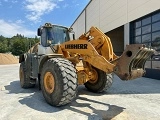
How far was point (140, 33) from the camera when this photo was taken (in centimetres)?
1291

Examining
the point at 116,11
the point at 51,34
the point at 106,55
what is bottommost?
the point at 106,55

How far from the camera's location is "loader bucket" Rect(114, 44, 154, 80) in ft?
13.9

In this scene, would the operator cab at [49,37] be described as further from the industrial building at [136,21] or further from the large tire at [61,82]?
the industrial building at [136,21]

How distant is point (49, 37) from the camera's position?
674cm

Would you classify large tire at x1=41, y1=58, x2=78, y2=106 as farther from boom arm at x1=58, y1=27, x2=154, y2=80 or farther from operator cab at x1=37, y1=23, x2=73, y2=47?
operator cab at x1=37, y1=23, x2=73, y2=47

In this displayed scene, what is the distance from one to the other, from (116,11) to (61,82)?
12.3 m

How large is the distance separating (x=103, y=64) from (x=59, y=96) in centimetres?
142

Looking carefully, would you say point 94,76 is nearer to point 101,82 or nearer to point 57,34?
point 101,82

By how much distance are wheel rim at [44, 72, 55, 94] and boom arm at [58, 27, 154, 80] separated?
2.86 ft

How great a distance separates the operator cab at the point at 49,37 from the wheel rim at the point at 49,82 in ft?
4.26

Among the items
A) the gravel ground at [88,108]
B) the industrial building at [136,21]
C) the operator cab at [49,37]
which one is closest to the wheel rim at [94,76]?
the gravel ground at [88,108]

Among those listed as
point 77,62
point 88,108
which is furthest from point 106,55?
point 88,108

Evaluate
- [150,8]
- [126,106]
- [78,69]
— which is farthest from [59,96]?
[150,8]

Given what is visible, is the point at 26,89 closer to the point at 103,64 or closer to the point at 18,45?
the point at 103,64
